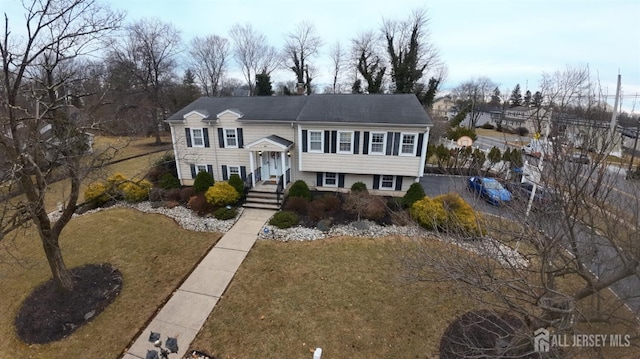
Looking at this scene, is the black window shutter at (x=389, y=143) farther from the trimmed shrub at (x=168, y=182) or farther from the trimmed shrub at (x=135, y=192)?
the trimmed shrub at (x=135, y=192)

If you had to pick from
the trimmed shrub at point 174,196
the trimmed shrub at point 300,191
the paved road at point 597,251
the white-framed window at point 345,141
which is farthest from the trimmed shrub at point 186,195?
the paved road at point 597,251

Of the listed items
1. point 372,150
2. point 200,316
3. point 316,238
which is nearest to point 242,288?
point 200,316

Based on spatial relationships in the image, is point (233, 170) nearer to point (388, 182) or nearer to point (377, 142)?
point (377, 142)

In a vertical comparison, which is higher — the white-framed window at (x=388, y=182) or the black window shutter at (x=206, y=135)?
the black window shutter at (x=206, y=135)

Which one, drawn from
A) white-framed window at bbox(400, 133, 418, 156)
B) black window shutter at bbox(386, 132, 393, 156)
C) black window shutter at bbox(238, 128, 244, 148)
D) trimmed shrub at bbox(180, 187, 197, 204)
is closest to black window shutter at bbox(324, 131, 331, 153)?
black window shutter at bbox(386, 132, 393, 156)

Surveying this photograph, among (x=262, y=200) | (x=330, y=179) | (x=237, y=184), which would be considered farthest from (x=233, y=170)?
(x=330, y=179)

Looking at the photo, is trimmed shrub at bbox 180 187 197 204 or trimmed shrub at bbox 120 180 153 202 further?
trimmed shrub at bbox 120 180 153 202

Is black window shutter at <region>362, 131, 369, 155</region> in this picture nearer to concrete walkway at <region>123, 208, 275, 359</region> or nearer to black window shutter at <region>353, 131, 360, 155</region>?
black window shutter at <region>353, 131, 360, 155</region>
